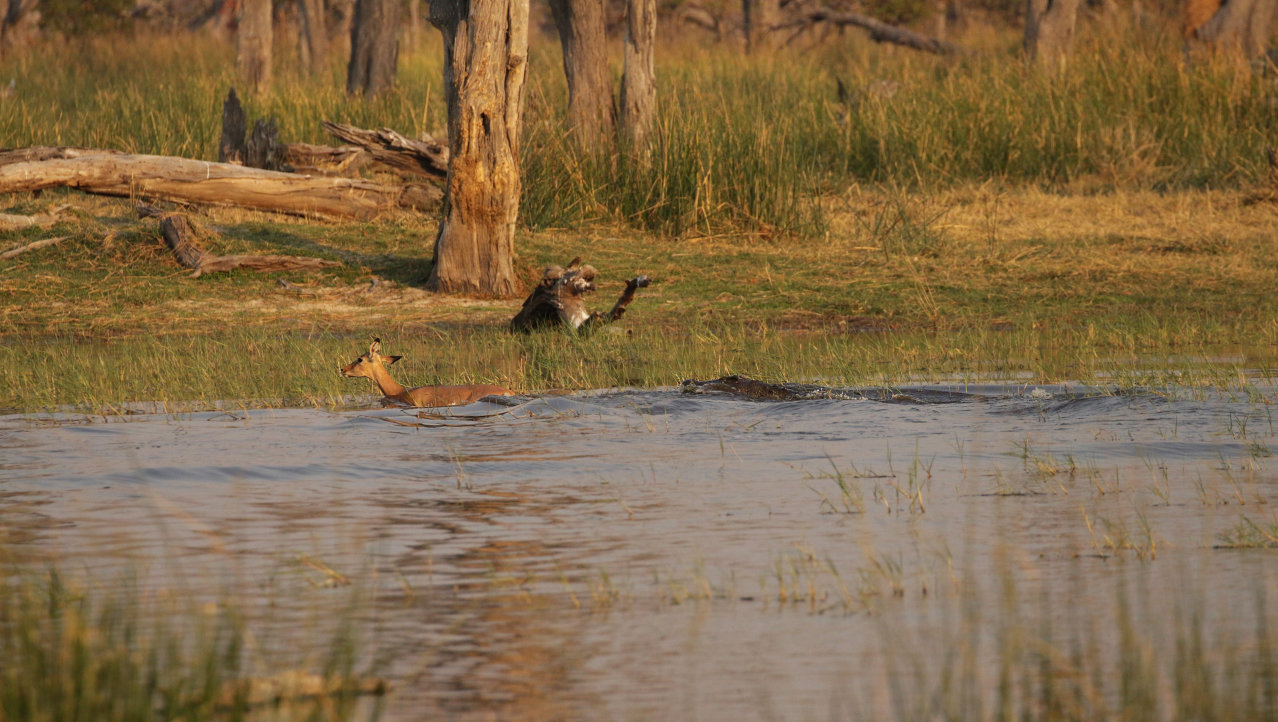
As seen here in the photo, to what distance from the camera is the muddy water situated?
10.7ft

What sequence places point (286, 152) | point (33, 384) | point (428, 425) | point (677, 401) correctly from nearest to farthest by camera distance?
point (428, 425) < point (677, 401) < point (33, 384) < point (286, 152)

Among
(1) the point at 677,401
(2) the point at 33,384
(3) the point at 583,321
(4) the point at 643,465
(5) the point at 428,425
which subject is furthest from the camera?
(3) the point at 583,321

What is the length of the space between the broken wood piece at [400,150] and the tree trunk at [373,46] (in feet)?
21.5

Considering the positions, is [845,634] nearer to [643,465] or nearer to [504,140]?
[643,465]

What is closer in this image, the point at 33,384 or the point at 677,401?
the point at 677,401

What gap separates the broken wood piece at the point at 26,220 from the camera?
12680mm

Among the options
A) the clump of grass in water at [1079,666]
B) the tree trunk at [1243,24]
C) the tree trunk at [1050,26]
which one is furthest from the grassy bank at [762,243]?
the clump of grass in water at [1079,666]

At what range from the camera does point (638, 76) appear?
14836 mm

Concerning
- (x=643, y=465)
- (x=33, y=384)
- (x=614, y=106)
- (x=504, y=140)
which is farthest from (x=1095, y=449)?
(x=614, y=106)

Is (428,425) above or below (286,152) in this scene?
below

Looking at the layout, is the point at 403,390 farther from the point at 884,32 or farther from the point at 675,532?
the point at 884,32

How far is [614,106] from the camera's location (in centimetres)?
1525

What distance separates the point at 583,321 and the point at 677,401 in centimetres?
277

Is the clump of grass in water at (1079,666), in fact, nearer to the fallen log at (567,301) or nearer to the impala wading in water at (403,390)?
the impala wading in water at (403,390)
